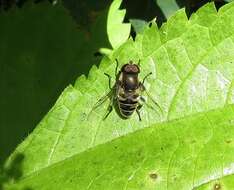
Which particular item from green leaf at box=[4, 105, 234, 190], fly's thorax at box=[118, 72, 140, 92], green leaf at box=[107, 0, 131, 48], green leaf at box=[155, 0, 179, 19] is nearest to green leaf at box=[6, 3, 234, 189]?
Answer: green leaf at box=[4, 105, 234, 190]

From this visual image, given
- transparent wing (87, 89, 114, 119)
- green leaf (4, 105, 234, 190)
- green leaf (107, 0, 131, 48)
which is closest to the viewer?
green leaf (4, 105, 234, 190)

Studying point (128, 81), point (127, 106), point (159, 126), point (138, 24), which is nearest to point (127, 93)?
point (128, 81)

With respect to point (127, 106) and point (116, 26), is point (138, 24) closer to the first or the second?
point (116, 26)

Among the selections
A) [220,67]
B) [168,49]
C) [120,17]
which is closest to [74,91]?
[168,49]

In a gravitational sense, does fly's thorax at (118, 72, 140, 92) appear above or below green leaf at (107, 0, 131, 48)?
below

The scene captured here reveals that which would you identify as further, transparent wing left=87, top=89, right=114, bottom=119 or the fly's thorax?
the fly's thorax

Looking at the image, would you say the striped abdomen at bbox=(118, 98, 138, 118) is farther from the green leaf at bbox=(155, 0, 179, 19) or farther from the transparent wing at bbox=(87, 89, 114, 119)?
the green leaf at bbox=(155, 0, 179, 19)

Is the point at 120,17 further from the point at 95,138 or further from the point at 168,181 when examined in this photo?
the point at 168,181
